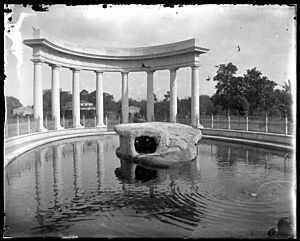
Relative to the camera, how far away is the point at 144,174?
562 inches

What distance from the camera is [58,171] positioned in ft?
48.8

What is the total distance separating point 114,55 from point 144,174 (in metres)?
30.9

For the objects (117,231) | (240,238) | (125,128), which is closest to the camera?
(240,238)

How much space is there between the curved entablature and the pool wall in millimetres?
8384

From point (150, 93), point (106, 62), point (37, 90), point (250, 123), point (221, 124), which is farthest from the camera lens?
point (106, 62)

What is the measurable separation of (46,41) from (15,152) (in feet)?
57.5

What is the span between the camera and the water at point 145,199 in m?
7.78

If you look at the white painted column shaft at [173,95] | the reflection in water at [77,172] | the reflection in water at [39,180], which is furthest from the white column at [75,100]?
the reflection in water at [77,172]

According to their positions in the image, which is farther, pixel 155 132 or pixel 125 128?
pixel 125 128

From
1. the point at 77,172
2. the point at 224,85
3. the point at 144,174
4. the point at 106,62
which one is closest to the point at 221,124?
the point at 224,85

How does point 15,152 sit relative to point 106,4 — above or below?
below

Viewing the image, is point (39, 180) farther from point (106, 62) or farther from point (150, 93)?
point (106, 62)

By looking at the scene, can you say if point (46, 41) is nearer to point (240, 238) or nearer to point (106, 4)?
point (106, 4)

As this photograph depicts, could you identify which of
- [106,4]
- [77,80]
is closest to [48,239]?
[106,4]
